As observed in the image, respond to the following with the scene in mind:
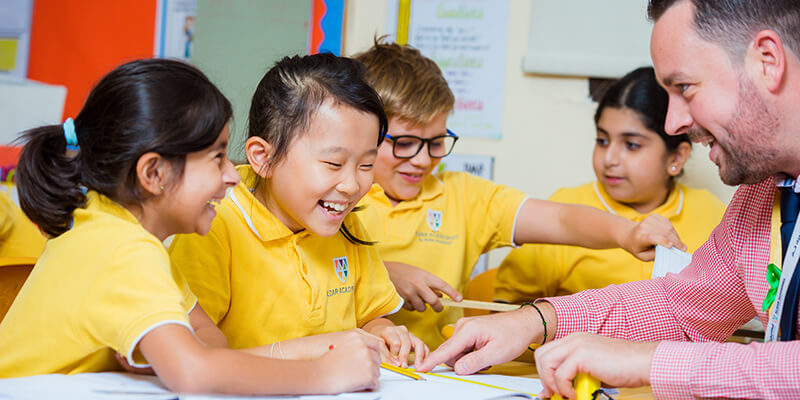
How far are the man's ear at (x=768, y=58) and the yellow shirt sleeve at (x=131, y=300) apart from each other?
874 millimetres

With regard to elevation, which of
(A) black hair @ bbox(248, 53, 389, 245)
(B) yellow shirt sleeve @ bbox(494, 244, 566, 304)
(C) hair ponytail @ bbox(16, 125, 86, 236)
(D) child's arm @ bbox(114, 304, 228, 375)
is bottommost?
(B) yellow shirt sleeve @ bbox(494, 244, 566, 304)

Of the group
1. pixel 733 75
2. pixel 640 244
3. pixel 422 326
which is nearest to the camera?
pixel 733 75

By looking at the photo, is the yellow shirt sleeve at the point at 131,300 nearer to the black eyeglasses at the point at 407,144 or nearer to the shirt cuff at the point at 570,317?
the shirt cuff at the point at 570,317

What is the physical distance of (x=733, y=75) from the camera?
1045mm

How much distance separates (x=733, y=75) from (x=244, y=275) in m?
0.83

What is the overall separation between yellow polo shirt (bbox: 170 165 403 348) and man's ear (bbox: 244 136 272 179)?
47mm

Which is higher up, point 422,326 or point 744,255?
point 744,255

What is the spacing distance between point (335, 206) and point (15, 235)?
765 mm

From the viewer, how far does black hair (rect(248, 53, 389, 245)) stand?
3.84 feet

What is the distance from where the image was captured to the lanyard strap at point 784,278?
97 cm

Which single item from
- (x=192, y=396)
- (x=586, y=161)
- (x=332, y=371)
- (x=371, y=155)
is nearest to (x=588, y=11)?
(x=586, y=161)

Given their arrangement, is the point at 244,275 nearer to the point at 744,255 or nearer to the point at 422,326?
the point at 422,326

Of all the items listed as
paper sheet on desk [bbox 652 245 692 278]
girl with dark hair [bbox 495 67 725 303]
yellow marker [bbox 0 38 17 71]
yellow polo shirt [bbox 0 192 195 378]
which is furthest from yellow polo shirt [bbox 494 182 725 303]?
yellow marker [bbox 0 38 17 71]

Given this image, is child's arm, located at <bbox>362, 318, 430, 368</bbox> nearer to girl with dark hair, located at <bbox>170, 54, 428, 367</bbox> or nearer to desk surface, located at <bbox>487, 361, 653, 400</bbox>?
girl with dark hair, located at <bbox>170, 54, 428, 367</bbox>
